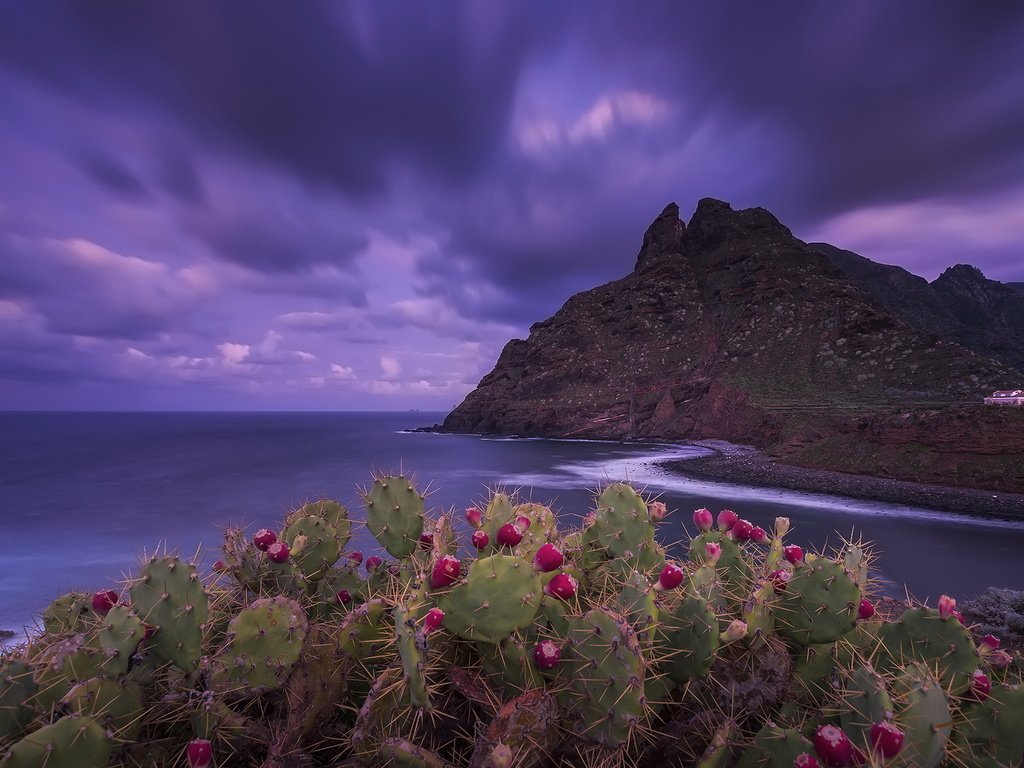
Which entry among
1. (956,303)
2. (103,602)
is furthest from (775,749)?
(956,303)

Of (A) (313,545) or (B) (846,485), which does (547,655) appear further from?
(B) (846,485)

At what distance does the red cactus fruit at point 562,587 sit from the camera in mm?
2027

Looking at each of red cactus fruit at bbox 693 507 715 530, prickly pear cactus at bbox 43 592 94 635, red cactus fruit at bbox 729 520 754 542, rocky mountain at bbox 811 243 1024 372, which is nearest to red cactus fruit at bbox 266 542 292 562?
prickly pear cactus at bbox 43 592 94 635

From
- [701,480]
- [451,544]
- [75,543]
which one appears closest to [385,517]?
[451,544]

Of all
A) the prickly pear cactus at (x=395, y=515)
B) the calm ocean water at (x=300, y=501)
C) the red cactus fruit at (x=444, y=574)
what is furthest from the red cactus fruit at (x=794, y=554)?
the prickly pear cactus at (x=395, y=515)

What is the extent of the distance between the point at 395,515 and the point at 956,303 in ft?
587

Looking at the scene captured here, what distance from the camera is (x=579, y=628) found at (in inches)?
76.1

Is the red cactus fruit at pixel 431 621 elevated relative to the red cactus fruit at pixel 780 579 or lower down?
elevated

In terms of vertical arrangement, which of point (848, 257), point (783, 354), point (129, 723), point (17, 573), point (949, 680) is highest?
point (848, 257)

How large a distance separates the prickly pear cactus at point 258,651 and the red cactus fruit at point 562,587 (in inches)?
46.0

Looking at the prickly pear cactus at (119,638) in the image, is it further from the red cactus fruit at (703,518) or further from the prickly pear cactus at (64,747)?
the red cactus fruit at (703,518)

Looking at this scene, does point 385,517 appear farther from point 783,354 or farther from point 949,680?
point 783,354

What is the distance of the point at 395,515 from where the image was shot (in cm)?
350

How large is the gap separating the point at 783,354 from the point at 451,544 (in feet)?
260
